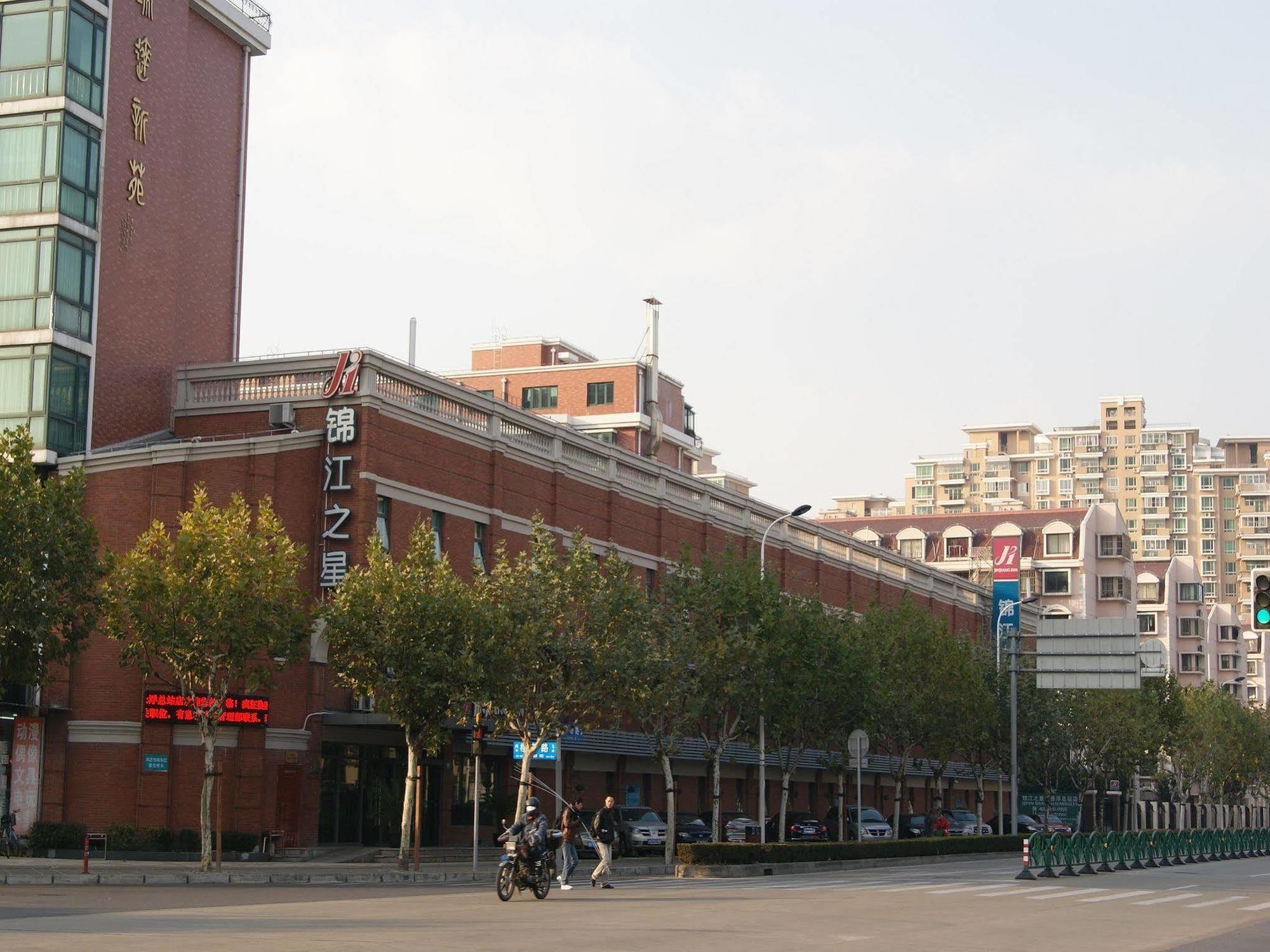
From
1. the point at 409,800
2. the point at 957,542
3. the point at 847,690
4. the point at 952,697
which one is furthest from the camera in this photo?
the point at 957,542

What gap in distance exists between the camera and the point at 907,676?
62.9 meters

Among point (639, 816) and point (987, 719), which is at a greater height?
point (987, 719)

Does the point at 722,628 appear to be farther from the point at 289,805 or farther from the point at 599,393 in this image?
the point at 599,393

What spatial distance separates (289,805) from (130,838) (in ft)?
14.6

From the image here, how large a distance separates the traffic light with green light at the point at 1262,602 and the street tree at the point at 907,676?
3102 centimetres

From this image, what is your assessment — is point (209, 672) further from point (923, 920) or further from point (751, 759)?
point (751, 759)

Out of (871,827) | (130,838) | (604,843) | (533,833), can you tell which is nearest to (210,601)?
(130,838)

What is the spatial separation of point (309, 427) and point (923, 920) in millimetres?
26910

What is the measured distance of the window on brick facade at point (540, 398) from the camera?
97.9 metres

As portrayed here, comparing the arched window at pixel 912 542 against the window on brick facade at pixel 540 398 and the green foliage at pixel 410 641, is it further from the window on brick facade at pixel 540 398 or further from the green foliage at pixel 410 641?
the green foliage at pixel 410 641

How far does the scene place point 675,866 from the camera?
43.8 metres

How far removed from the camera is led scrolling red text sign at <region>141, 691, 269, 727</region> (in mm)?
41906

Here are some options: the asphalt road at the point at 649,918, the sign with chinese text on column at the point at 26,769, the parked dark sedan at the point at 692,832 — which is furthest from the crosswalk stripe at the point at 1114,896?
the sign with chinese text on column at the point at 26,769

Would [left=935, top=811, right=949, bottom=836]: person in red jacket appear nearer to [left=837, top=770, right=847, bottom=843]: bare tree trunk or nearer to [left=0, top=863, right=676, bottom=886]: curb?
[left=837, top=770, right=847, bottom=843]: bare tree trunk
